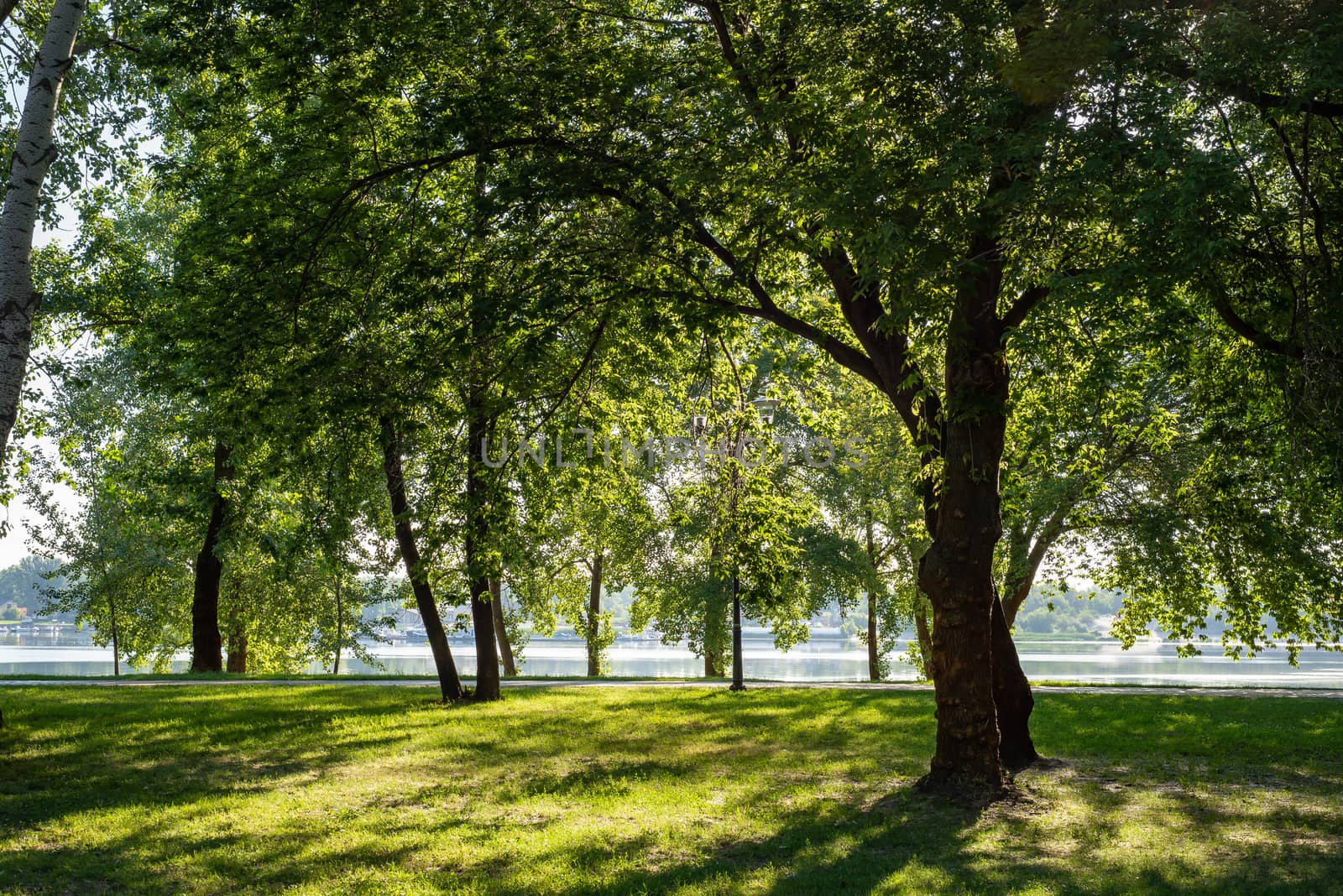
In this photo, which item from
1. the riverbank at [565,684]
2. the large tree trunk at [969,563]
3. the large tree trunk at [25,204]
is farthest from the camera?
the riverbank at [565,684]

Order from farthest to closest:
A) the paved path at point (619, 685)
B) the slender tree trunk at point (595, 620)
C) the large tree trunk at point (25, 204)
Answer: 1. the slender tree trunk at point (595, 620)
2. the paved path at point (619, 685)
3. the large tree trunk at point (25, 204)

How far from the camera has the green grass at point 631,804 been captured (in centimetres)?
802

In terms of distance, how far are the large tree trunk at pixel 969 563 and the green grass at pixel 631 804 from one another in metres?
0.64

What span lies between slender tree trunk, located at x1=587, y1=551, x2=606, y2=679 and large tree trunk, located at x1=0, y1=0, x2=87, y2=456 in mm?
27337

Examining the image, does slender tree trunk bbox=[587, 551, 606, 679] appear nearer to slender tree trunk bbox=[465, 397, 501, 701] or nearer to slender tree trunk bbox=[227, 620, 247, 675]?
slender tree trunk bbox=[227, 620, 247, 675]

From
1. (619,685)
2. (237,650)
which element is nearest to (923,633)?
(619,685)

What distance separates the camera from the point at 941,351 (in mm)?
12117

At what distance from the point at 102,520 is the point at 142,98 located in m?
19.2

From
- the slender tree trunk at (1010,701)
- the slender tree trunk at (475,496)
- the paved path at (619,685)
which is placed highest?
the slender tree trunk at (475,496)

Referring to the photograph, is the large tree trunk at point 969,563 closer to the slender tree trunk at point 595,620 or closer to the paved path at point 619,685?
the paved path at point 619,685

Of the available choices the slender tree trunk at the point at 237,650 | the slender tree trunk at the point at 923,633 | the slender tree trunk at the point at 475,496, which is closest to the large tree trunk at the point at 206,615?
the slender tree trunk at the point at 237,650

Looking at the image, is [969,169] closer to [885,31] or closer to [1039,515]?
[885,31]

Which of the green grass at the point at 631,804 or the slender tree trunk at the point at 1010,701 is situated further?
the slender tree trunk at the point at 1010,701

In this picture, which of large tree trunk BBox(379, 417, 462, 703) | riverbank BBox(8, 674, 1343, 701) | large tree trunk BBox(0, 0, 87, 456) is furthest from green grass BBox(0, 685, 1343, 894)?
riverbank BBox(8, 674, 1343, 701)
